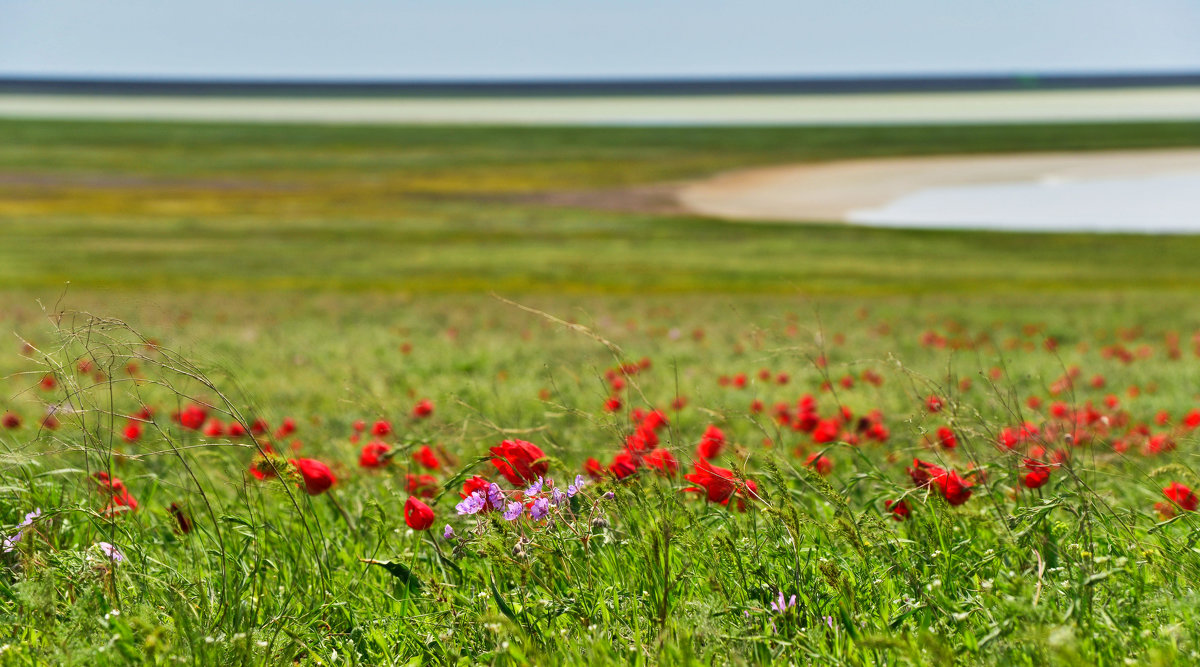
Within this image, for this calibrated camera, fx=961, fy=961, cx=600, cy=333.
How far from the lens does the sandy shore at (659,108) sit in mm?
81125

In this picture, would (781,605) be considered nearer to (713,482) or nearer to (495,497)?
(713,482)

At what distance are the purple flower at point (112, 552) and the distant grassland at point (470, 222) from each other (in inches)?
166

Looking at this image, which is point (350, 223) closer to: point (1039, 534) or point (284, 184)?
point (284, 184)

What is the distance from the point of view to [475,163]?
5925 cm

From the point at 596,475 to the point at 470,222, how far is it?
3751cm

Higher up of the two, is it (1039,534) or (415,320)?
(1039,534)

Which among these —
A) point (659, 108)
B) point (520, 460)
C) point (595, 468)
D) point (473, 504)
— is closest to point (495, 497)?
point (473, 504)

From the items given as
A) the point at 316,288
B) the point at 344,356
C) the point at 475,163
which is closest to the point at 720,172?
the point at 475,163

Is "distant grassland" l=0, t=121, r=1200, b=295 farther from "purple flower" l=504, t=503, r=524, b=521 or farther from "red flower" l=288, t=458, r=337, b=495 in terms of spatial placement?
"purple flower" l=504, t=503, r=524, b=521

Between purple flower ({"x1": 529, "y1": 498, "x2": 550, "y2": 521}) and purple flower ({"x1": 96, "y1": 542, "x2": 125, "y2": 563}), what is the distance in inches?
36.7

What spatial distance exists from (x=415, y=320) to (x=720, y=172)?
42.0 m

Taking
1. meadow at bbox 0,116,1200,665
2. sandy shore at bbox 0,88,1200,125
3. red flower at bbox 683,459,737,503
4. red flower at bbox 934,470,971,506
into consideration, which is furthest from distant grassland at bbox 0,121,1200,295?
sandy shore at bbox 0,88,1200,125

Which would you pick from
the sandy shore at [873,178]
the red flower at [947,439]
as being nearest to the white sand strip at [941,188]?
the sandy shore at [873,178]

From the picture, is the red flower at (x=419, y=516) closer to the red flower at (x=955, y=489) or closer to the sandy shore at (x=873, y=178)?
the red flower at (x=955, y=489)
